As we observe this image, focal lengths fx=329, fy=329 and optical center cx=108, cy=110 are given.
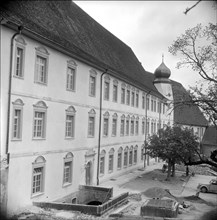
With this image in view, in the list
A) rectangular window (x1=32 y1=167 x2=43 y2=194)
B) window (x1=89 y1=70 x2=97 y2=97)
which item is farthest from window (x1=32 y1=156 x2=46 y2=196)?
window (x1=89 y1=70 x2=97 y2=97)

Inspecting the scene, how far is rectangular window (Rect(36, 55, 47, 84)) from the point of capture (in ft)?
36.9

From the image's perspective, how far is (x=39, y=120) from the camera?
38.1ft

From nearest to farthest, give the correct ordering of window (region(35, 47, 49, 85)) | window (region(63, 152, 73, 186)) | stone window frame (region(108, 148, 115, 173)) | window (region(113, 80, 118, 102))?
window (region(35, 47, 49, 85)) → window (region(63, 152, 73, 186)) → stone window frame (region(108, 148, 115, 173)) → window (region(113, 80, 118, 102))

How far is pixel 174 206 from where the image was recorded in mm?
11945

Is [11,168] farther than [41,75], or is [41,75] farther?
[41,75]

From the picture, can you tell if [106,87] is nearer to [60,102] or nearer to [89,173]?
[89,173]

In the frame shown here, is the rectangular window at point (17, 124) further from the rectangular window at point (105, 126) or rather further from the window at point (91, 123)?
the rectangular window at point (105, 126)

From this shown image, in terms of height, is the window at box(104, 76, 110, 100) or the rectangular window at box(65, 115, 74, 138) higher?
the window at box(104, 76, 110, 100)

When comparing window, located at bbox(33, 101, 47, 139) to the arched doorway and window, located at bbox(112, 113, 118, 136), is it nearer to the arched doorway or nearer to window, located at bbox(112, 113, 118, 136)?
the arched doorway

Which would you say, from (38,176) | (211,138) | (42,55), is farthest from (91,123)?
(211,138)

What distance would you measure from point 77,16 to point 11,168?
9797 millimetres

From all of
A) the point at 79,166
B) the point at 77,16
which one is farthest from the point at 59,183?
the point at 77,16

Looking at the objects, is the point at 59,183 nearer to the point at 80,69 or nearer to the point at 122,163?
the point at 80,69

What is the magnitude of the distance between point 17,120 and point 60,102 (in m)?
2.92
